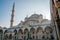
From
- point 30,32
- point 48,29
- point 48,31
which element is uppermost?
point 48,29

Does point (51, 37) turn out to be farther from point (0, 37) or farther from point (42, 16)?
point (42, 16)

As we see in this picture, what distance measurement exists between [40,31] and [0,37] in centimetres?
826

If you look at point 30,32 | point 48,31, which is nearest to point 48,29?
point 48,31

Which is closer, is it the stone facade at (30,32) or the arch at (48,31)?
the arch at (48,31)

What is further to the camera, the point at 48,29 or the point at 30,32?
the point at 30,32

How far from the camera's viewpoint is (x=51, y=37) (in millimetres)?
17922

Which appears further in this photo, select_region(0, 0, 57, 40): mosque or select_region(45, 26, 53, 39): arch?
select_region(0, 0, 57, 40): mosque

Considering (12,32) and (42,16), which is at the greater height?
(42,16)

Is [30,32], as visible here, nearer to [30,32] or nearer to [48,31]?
[30,32]

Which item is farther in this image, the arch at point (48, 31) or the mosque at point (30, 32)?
the mosque at point (30, 32)

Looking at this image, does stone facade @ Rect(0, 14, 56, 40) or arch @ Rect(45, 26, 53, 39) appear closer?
arch @ Rect(45, 26, 53, 39)

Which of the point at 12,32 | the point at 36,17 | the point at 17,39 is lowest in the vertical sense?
the point at 17,39

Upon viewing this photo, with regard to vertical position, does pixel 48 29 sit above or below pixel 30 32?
above

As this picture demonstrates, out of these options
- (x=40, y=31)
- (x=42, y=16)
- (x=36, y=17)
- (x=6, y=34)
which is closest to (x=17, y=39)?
(x=6, y=34)
